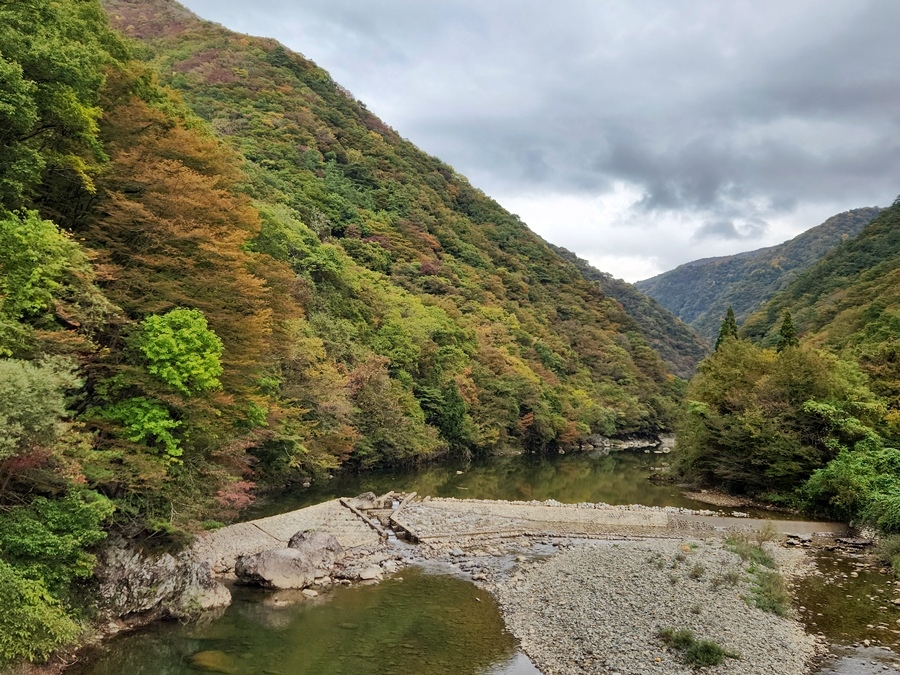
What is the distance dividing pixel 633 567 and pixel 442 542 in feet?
25.6

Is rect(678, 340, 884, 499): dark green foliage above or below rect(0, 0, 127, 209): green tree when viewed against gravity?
below

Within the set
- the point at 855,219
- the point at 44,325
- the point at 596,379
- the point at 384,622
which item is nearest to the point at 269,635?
the point at 384,622

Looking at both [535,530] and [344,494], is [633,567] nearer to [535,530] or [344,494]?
[535,530]

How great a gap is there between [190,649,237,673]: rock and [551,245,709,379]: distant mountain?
117m

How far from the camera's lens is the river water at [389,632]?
12586 mm

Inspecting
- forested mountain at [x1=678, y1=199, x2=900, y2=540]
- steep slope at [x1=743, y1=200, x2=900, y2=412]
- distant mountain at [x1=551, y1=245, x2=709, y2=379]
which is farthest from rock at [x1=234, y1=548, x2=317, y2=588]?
distant mountain at [x1=551, y1=245, x2=709, y2=379]

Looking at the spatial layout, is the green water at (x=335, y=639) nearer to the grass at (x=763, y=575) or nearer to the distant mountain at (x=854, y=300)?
the grass at (x=763, y=575)

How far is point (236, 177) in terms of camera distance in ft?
74.9

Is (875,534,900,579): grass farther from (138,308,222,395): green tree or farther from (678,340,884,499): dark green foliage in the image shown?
(138,308,222,395): green tree

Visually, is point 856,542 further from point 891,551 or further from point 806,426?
point 806,426

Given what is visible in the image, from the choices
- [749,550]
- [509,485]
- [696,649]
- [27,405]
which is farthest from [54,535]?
[509,485]

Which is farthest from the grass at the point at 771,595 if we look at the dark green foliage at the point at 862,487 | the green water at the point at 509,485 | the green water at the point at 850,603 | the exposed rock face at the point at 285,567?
the green water at the point at 509,485

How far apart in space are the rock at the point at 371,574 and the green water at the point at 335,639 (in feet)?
3.45

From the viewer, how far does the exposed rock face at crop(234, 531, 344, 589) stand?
17297 millimetres
